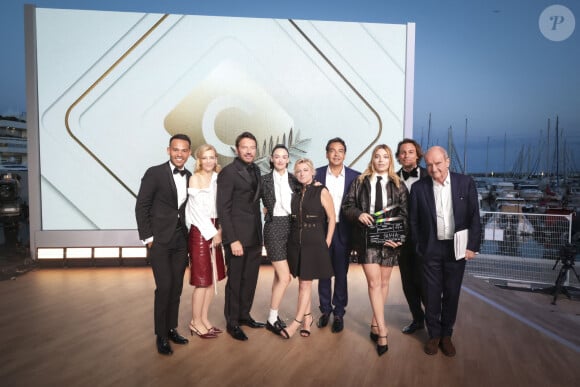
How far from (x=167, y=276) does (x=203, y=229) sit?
1.45ft

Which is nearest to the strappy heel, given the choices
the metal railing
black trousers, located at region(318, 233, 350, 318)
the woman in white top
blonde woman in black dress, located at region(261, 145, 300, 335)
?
the woman in white top

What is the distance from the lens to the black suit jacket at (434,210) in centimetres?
282

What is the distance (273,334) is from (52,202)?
4157mm

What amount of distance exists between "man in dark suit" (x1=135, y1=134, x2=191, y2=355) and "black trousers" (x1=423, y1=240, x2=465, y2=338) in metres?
1.94

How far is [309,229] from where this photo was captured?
3070 mm

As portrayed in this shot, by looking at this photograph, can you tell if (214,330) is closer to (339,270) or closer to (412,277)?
(339,270)

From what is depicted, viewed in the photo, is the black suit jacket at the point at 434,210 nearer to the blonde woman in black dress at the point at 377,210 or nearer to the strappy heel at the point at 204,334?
the blonde woman in black dress at the point at 377,210

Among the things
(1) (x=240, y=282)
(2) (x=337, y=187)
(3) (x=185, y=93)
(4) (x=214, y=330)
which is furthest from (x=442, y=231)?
(3) (x=185, y=93)

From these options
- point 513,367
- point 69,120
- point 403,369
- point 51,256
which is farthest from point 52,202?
point 513,367

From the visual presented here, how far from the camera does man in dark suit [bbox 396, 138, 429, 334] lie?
3.27 meters

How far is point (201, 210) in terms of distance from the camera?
3.02 meters

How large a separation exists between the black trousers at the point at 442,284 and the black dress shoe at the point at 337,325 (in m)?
0.77

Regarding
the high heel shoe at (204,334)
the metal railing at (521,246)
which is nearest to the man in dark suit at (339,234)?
the high heel shoe at (204,334)

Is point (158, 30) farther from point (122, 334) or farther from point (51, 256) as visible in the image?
point (122, 334)
